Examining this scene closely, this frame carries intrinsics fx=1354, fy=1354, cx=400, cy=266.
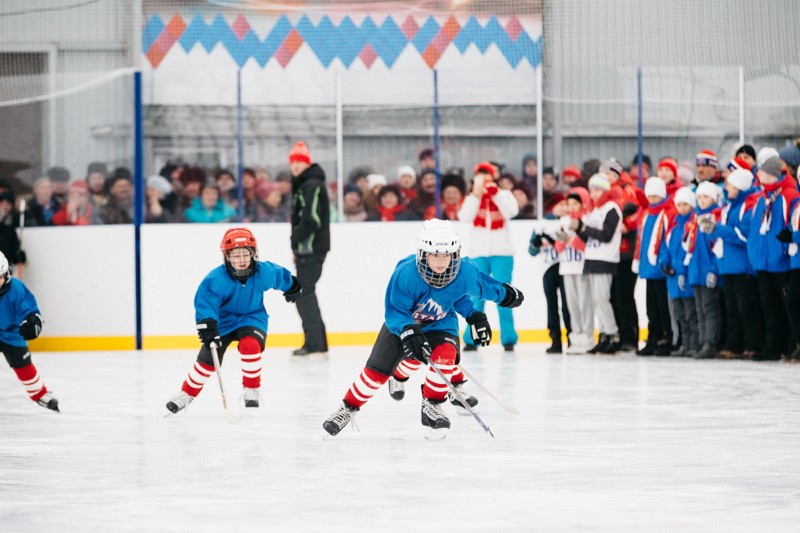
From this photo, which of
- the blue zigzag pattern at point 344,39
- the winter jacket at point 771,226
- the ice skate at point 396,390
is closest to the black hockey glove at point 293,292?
the ice skate at point 396,390

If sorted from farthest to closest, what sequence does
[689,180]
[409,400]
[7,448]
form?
[689,180]
[409,400]
[7,448]

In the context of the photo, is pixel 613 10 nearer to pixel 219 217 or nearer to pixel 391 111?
pixel 391 111

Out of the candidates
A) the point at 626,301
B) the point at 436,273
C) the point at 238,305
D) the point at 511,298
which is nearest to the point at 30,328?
the point at 238,305

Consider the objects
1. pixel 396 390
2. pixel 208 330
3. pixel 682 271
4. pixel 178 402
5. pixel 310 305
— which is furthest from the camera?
pixel 310 305

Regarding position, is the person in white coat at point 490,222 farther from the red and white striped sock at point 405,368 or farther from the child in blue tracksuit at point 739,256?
the red and white striped sock at point 405,368

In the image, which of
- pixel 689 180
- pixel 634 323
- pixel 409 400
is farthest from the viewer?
pixel 689 180

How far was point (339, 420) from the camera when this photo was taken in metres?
4.48

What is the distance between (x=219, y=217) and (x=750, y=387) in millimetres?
5345

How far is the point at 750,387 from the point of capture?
6.12 metres

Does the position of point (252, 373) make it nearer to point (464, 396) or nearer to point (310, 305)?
point (464, 396)

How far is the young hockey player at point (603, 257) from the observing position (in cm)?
855

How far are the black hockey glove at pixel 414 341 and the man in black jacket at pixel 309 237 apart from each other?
160 inches

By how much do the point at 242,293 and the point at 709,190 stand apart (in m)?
3.55

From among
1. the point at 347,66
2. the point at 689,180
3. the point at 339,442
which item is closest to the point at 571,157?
the point at 689,180
